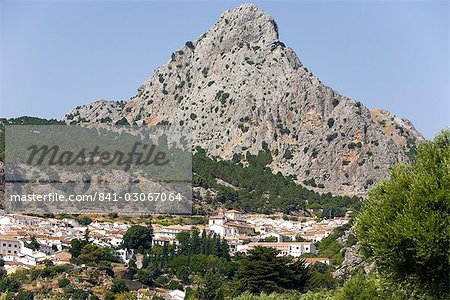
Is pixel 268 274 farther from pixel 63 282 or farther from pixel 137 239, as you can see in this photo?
pixel 137 239

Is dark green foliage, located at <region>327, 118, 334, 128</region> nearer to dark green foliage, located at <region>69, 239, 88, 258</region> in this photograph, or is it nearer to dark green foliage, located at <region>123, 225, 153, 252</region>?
dark green foliage, located at <region>123, 225, 153, 252</region>

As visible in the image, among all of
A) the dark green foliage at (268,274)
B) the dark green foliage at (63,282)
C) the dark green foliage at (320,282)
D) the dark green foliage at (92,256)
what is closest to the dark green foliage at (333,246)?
the dark green foliage at (320,282)

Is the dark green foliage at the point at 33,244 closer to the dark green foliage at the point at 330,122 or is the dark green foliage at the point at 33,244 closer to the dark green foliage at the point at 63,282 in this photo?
the dark green foliage at the point at 63,282

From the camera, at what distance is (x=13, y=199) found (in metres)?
106

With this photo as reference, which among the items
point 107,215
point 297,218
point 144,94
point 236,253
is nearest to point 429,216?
point 236,253

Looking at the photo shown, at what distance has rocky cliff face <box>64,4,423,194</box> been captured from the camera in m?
135

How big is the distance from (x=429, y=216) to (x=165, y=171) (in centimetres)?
9751

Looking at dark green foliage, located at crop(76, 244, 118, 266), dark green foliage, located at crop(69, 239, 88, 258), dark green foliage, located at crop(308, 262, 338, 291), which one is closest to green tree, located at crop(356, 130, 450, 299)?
dark green foliage, located at crop(308, 262, 338, 291)

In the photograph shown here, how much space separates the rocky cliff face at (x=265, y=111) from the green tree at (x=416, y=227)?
111064 millimetres

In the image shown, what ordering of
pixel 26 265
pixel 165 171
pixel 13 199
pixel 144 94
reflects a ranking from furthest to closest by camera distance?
pixel 144 94 < pixel 165 171 < pixel 13 199 < pixel 26 265

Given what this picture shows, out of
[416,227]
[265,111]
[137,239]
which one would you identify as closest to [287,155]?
[265,111]

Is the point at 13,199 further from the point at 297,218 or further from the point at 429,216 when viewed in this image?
the point at 429,216

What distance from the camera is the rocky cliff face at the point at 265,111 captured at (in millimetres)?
134625

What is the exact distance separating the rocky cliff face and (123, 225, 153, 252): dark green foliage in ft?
160
